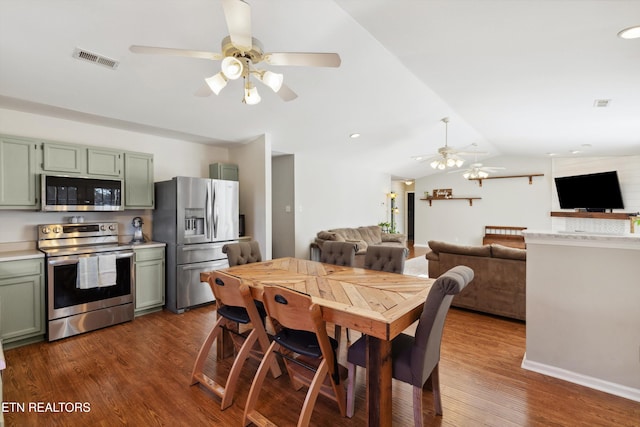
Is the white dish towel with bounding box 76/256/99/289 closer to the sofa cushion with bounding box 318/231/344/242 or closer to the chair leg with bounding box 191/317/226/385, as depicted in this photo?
the chair leg with bounding box 191/317/226/385

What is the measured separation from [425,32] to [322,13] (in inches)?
35.1

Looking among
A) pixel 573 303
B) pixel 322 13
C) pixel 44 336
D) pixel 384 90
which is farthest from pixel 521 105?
pixel 44 336

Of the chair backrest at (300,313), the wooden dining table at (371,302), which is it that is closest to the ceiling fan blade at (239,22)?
the chair backrest at (300,313)

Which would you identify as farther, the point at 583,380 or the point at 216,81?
the point at 583,380

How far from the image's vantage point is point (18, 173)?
3168 mm

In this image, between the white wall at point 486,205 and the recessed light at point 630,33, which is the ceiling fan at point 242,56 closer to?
the recessed light at point 630,33

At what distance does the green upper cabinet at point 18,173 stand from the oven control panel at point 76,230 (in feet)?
1.03

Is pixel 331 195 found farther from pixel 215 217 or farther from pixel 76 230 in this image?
pixel 76 230

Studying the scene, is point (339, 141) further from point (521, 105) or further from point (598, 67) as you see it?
point (598, 67)

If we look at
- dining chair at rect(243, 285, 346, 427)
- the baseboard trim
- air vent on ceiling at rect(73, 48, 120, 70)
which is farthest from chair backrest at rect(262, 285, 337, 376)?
air vent on ceiling at rect(73, 48, 120, 70)

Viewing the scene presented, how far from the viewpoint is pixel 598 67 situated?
2801 millimetres

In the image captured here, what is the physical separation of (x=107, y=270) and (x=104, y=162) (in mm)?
1340

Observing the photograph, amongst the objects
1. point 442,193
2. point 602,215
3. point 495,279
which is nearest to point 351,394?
point 495,279

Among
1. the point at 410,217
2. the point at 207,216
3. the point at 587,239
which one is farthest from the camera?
the point at 410,217
